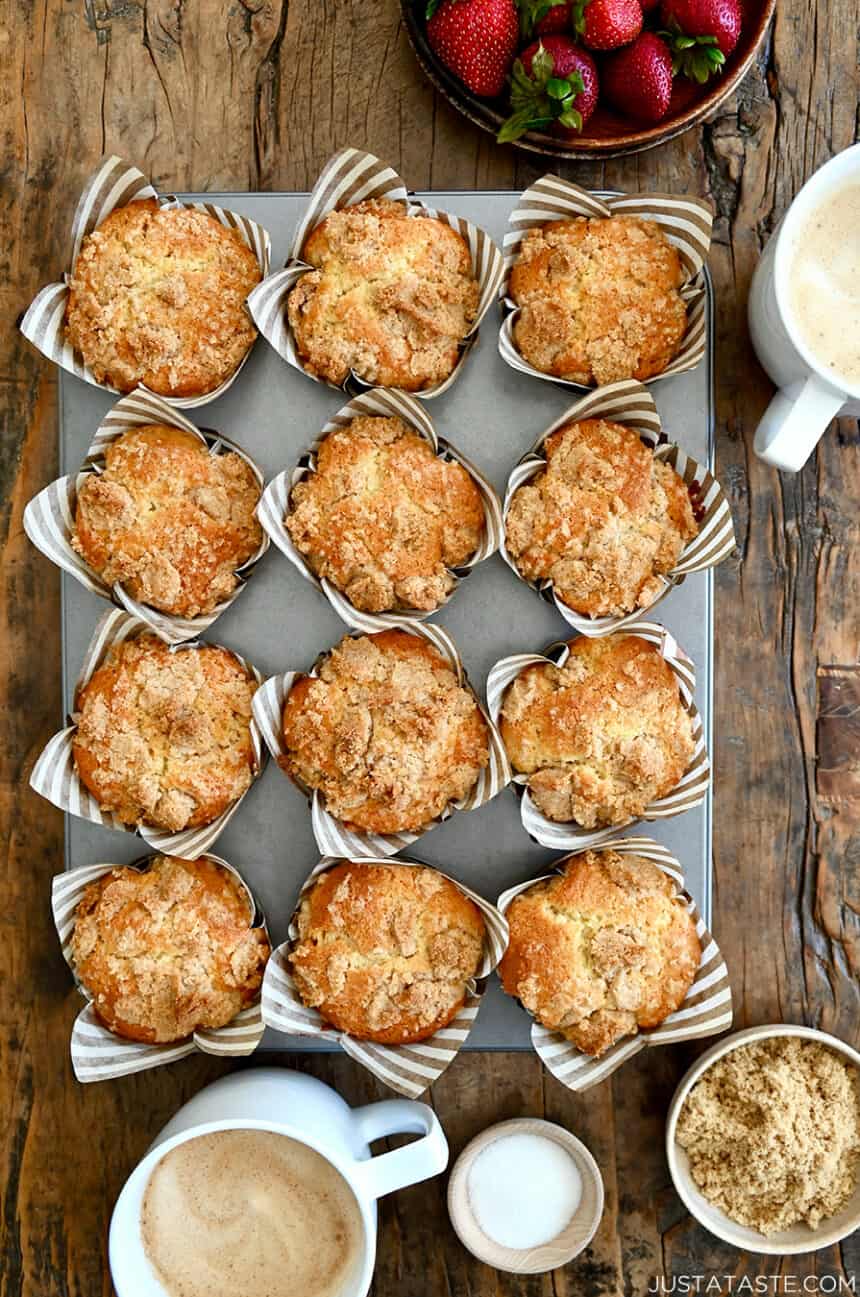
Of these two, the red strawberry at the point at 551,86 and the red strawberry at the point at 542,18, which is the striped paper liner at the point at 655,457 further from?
the red strawberry at the point at 542,18

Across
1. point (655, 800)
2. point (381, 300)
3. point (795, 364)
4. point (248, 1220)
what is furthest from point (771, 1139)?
point (381, 300)

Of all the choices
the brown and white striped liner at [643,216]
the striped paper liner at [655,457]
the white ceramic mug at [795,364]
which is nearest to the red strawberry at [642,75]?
the brown and white striped liner at [643,216]

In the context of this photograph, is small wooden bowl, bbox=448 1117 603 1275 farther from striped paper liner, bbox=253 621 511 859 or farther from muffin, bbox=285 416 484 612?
muffin, bbox=285 416 484 612

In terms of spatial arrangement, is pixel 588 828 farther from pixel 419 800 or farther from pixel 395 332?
pixel 395 332

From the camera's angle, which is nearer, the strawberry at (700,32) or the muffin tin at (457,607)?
the strawberry at (700,32)

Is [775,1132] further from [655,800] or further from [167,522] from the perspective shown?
[167,522]

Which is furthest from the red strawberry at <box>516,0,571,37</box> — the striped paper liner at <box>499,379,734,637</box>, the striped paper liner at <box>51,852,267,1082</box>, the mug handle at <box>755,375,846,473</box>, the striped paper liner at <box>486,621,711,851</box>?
the striped paper liner at <box>51,852,267,1082</box>

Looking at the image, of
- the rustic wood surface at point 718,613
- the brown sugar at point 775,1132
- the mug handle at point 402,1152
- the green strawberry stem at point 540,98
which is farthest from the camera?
the rustic wood surface at point 718,613
